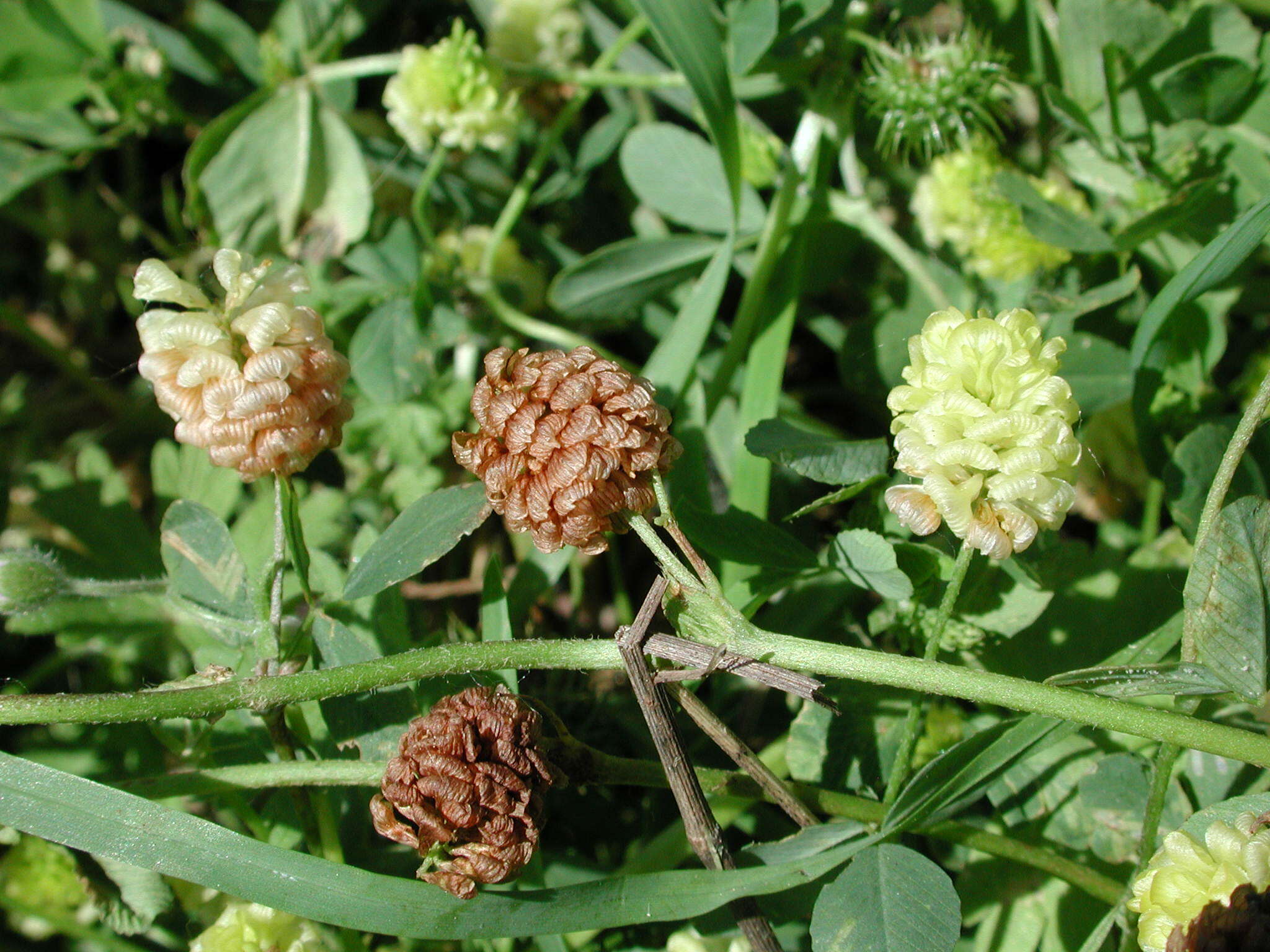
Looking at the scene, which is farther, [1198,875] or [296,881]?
[296,881]

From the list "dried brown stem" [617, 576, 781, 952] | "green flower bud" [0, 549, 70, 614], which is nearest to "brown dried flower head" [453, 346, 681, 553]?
"dried brown stem" [617, 576, 781, 952]

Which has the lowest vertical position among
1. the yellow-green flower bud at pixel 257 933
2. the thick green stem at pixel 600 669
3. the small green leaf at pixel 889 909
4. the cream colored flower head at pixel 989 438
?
the yellow-green flower bud at pixel 257 933

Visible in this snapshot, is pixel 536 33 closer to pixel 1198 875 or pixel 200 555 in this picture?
pixel 200 555

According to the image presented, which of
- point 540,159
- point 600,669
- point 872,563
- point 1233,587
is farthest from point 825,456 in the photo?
point 540,159

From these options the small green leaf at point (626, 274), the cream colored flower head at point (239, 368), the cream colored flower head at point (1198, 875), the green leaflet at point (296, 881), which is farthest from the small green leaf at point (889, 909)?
the small green leaf at point (626, 274)

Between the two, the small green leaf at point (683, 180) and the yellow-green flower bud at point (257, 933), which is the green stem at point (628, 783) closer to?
the yellow-green flower bud at point (257, 933)

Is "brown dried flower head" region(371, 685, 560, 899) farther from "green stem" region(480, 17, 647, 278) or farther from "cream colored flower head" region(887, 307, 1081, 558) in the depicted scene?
"green stem" region(480, 17, 647, 278)
